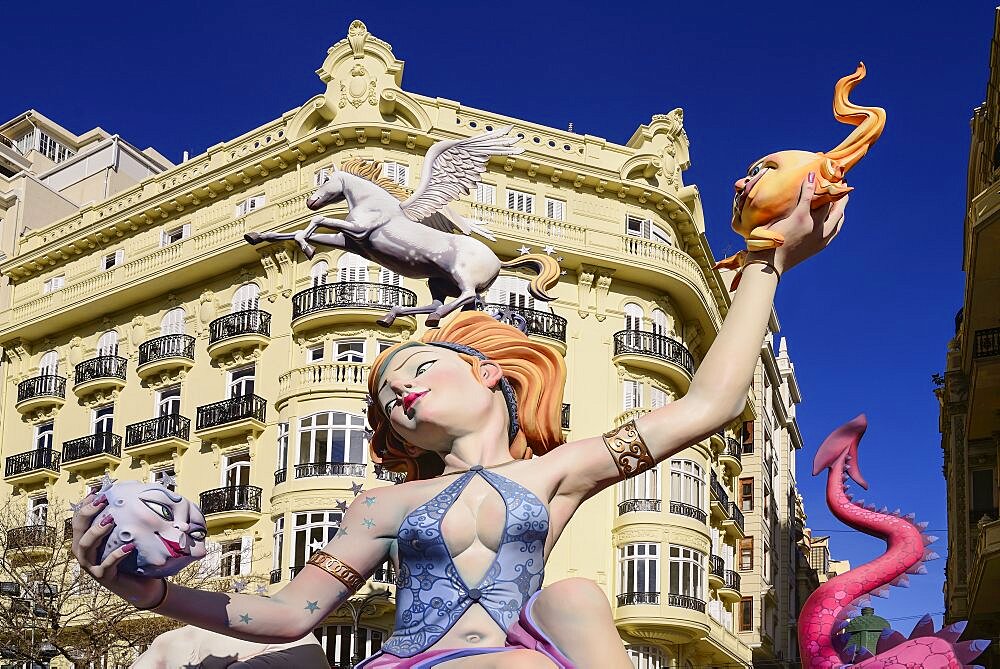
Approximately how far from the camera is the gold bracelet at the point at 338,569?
474cm

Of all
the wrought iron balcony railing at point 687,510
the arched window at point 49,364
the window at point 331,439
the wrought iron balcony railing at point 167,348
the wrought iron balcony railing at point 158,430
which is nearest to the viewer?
the window at point 331,439

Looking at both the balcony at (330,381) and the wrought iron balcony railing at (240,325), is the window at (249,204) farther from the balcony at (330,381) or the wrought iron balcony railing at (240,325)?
the balcony at (330,381)

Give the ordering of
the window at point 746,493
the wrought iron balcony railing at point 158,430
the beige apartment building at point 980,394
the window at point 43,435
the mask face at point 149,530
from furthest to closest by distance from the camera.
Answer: the window at point 746,493, the window at point 43,435, the wrought iron balcony railing at point 158,430, the beige apartment building at point 980,394, the mask face at point 149,530

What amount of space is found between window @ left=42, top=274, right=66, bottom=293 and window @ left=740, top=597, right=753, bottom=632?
2058 cm

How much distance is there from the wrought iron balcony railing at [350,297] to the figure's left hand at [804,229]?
930 inches

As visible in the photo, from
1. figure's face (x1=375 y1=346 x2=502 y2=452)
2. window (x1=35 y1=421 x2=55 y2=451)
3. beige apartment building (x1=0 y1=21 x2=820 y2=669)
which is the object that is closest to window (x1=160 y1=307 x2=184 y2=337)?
beige apartment building (x1=0 y1=21 x2=820 y2=669)

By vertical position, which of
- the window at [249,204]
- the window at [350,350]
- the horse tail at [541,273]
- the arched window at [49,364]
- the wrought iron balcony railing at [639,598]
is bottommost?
the horse tail at [541,273]

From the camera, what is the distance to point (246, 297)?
102 ft

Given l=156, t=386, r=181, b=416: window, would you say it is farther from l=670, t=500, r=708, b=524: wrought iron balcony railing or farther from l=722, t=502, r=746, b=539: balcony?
l=722, t=502, r=746, b=539: balcony

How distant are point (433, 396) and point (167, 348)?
90.7ft

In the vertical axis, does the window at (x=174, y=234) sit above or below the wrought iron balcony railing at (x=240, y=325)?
above

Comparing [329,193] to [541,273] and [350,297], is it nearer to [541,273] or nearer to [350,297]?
[541,273]

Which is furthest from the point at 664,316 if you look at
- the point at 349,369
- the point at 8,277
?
the point at 8,277

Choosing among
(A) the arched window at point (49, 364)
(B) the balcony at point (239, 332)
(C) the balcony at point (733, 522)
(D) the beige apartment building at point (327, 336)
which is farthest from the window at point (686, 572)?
(A) the arched window at point (49, 364)
